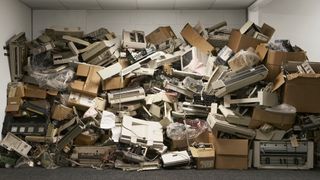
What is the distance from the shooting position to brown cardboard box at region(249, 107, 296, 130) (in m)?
4.11

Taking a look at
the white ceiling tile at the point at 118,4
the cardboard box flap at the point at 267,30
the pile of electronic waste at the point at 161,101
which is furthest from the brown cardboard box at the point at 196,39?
the white ceiling tile at the point at 118,4

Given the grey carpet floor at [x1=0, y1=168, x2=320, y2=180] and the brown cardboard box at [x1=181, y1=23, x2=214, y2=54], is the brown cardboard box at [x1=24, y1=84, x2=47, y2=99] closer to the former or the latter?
the grey carpet floor at [x1=0, y1=168, x2=320, y2=180]

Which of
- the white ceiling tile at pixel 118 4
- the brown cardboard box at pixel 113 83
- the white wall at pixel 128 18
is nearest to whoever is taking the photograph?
the brown cardboard box at pixel 113 83

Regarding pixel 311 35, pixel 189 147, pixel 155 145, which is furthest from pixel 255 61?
pixel 155 145

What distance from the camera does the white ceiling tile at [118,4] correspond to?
16.6ft

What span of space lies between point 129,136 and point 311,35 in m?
3.06

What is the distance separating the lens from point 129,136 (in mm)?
4230

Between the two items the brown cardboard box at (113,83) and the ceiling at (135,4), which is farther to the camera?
the ceiling at (135,4)

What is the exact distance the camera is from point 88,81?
15.5 ft

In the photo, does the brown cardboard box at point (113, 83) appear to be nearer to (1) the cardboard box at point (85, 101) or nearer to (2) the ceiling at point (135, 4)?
(1) the cardboard box at point (85, 101)

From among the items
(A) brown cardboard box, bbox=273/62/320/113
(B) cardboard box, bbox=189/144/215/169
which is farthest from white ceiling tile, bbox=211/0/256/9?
(B) cardboard box, bbox=189/144/215/169

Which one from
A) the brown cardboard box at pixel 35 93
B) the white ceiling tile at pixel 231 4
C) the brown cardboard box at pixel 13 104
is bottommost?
the brown cardboard box at pixel 13 104

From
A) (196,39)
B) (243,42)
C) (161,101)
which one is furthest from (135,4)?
(243,42)

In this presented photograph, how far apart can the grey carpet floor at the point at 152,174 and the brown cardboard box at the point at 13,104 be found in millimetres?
906
